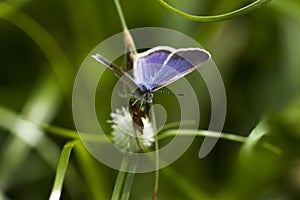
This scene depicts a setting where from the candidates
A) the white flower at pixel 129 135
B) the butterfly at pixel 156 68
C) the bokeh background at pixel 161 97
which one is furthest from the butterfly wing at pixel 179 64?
the bokeh background at pixel 161 97

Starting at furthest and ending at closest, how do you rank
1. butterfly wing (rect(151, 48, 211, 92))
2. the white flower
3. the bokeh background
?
1. the bokeh background
2. the white flower
3. butterfly wing (rect(151, 48, 211, 92))

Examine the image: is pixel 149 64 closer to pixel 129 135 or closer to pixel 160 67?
pixel 160 67

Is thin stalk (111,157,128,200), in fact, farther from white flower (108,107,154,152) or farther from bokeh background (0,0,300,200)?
bokeh background (0,0,300,200)

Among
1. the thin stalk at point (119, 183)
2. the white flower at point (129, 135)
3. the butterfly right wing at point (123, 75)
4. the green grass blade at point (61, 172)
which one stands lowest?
the thin stalk at point (119, 183)

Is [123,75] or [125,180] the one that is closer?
[123,75]

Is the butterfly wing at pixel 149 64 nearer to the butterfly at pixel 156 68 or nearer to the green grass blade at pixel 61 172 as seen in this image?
the butterfly at pixel 156 68

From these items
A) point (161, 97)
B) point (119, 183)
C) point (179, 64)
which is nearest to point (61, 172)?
point (119, 183)

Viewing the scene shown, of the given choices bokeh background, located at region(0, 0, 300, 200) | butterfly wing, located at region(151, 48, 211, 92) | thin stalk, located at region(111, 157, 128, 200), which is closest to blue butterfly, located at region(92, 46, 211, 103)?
butterfly wing, located at region(151, 48, 211, 92)
